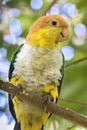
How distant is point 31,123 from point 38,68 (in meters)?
0.29

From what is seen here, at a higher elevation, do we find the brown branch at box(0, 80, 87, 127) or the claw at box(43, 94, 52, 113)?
the brown branch at box(0, 80, 87, 127)

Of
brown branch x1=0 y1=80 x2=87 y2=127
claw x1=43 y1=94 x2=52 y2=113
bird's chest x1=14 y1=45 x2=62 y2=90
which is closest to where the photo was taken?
brown branch x1=0 y1=80 x2=87 y2=127

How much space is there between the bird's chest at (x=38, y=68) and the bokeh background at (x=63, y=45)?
147 mm

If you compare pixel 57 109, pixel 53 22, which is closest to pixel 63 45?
pixel 53 22

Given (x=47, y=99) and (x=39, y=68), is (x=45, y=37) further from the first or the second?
(x=47, y=99)

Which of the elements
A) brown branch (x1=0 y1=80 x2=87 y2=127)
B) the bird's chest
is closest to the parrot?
the bird's chest

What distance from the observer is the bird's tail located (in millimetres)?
1782

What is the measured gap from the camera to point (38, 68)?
1731 millimetres

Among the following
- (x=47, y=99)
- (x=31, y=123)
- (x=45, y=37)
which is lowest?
(x=31, y=123)

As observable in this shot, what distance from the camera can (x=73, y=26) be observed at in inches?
90.9

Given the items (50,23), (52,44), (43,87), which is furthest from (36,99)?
(50,23)

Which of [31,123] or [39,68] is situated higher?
[39,68]

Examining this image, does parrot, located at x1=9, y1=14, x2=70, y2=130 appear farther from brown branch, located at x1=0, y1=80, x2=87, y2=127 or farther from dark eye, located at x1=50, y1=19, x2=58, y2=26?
brown branch, located at x1=0, y1=80, x2=87, y2=127

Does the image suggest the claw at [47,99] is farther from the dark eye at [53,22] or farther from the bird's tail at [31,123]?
the dark eye at [53,22]
